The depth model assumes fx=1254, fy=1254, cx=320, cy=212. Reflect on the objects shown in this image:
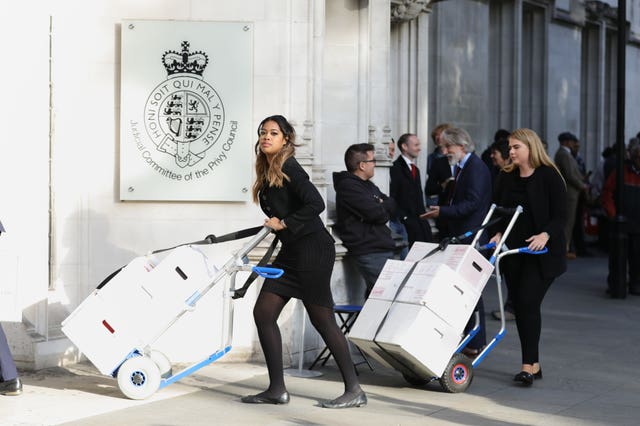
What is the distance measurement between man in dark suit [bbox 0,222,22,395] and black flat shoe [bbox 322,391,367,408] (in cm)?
205

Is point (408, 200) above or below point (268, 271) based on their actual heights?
above

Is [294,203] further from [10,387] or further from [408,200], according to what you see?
[408,200]

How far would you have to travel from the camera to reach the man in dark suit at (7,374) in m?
8.23

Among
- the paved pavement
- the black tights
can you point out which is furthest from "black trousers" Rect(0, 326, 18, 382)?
the black tights

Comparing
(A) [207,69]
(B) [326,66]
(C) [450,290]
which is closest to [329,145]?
(B) [326,66]

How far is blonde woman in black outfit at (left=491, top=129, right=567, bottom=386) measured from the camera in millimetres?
9039

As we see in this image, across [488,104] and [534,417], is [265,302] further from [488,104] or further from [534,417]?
[488,104]

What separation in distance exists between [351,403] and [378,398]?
47cm

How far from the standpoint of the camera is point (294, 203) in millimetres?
8047

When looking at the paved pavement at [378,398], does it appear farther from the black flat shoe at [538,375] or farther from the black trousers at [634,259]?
the black trousers at [634,259]

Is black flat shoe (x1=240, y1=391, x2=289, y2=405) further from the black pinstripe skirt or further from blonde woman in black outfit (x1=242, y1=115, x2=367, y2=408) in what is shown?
the black pinstripe skirt

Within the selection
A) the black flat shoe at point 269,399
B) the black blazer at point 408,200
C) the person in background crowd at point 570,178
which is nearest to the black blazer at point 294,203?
the black flat shoe at point 269,399

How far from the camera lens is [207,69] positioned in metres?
9.59

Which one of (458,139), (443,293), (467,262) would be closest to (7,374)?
(443,293)
